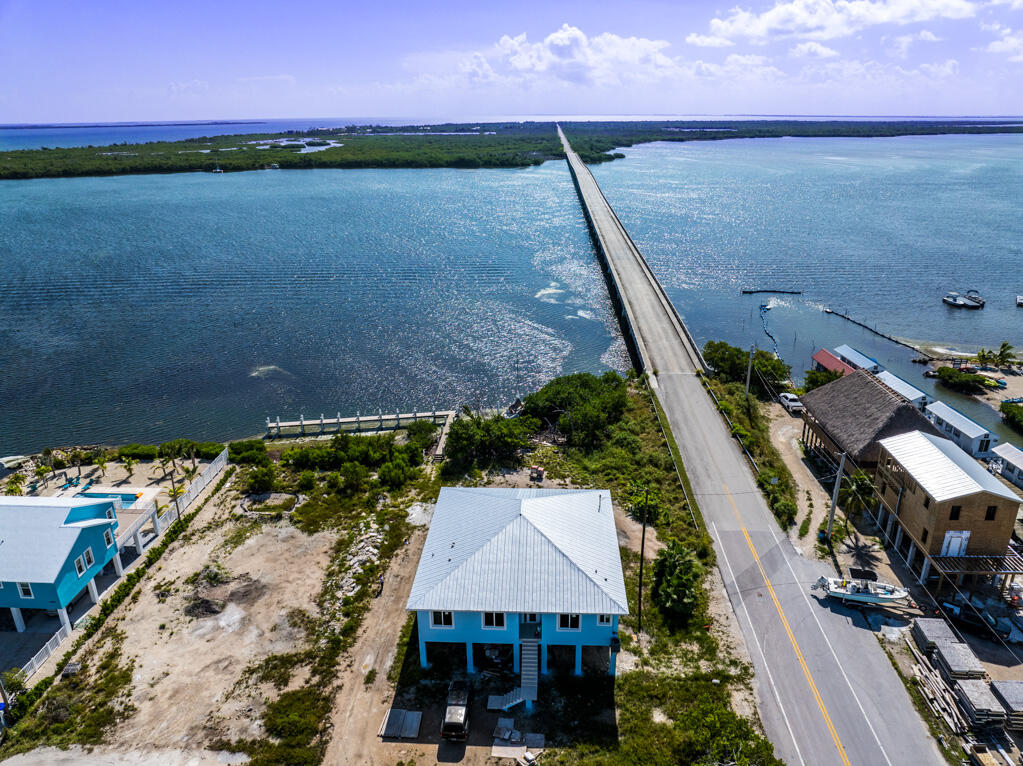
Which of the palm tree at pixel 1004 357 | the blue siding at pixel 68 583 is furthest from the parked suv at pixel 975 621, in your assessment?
the palm tree at pixel 1004 357

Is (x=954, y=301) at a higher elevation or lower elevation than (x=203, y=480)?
lower

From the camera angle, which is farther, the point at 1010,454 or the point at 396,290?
the point at 396,290

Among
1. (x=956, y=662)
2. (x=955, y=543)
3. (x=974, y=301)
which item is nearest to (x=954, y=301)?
(x=974, y=301)

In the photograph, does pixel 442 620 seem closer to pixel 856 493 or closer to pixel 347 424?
pixel 856 493

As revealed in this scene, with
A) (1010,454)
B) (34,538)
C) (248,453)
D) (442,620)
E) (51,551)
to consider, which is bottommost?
(1010,454)

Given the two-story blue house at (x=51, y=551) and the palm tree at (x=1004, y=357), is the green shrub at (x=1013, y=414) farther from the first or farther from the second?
the two-story blue house at (x=51, y=551)
